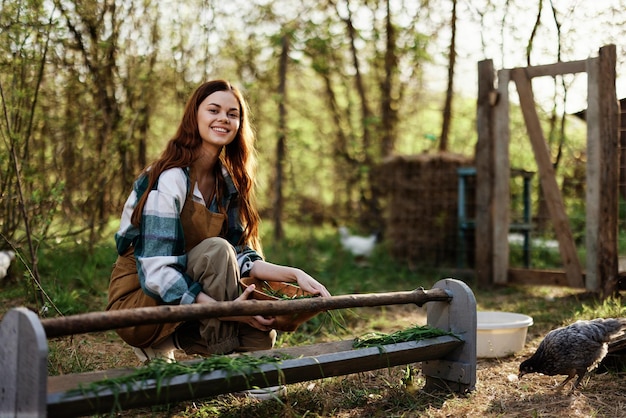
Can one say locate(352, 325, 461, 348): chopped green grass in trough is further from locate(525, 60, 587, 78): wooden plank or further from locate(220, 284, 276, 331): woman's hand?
locate(525, 60, 587, 78): wooden plank

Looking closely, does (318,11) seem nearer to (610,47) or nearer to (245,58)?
(245,58)

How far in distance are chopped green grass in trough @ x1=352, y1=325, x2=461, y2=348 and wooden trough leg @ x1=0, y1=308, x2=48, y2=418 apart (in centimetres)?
133

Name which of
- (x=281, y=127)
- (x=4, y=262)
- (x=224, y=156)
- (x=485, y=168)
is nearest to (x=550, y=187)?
(x=485, y=168)

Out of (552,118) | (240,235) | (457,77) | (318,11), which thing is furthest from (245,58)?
(240,235)

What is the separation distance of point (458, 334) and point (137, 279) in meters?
1.41

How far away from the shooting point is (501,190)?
6145 millimetres

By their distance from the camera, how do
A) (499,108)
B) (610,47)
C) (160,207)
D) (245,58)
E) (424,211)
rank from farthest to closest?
1. (245,58)
2. (424,211)
3. (499,108)
4. (610,47)
5. (160,207)

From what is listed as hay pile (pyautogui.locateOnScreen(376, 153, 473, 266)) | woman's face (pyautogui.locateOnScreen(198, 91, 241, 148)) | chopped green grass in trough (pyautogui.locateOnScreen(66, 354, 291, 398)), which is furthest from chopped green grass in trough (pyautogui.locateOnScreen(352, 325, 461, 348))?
hay pile (pyautogui.locateOnScreen(376, 153, 473, 266))

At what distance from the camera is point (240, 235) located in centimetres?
319

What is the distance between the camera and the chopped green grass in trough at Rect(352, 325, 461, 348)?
9.29 ft

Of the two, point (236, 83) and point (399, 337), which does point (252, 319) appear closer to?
point (399, 337)

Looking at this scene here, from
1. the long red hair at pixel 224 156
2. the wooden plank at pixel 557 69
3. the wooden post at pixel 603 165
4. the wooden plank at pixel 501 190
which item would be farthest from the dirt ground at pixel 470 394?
the wooden plank at pixel 557 69

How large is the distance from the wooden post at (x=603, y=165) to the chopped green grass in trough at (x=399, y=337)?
2.94 m

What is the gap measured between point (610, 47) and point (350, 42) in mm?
4506
